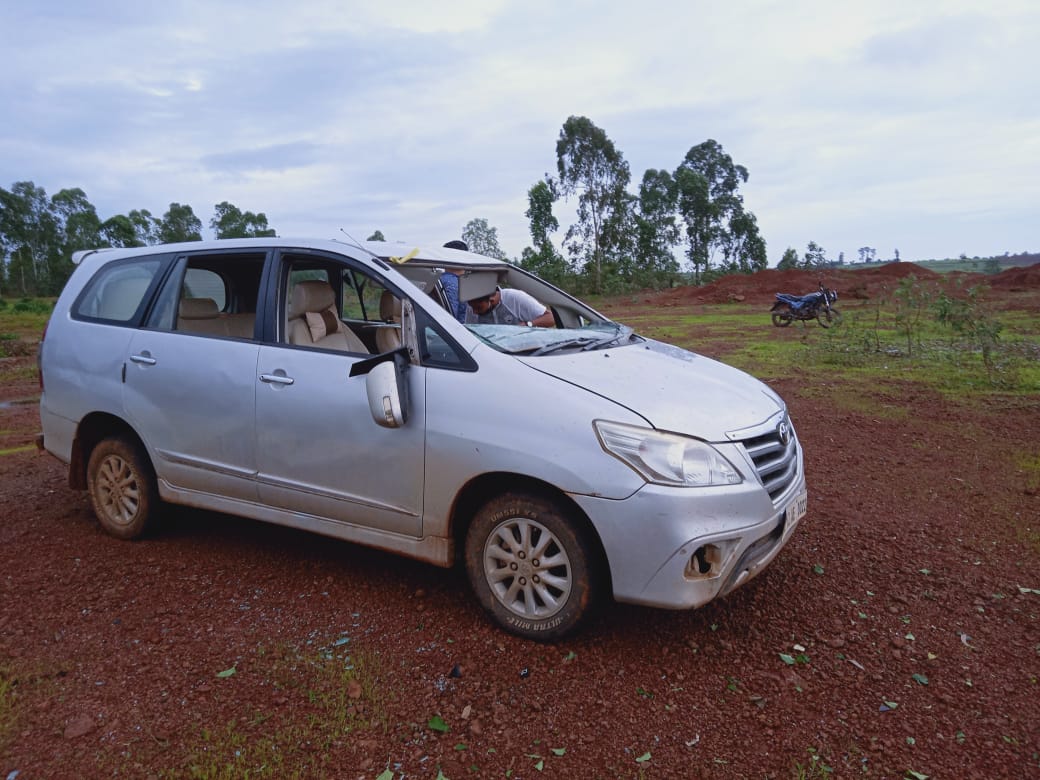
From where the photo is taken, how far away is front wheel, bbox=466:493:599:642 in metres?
2.86

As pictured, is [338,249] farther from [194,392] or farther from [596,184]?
[596,184]

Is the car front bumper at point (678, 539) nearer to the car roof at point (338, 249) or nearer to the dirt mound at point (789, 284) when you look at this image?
the car roof at point (338, 249)

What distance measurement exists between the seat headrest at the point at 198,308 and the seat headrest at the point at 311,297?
75cm

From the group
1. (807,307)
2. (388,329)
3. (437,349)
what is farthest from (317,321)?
(807,307)

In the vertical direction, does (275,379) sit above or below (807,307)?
below

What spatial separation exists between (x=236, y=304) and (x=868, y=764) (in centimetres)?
433

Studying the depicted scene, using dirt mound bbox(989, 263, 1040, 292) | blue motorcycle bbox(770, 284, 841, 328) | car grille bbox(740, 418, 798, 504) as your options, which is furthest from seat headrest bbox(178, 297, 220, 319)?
dirt mound bbox(989, 263, 1040, 292)

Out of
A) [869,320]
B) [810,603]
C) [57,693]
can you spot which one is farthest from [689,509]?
[869,320]

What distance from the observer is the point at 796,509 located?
3.19 m

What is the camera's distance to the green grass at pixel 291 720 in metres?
2.35

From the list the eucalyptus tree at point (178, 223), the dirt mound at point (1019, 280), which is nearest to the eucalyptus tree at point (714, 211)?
the dirt mound at point (1019, 280)

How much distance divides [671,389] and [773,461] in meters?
0.53

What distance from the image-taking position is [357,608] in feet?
11.2

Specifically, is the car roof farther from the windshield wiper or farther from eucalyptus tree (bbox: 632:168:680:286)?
eucalyptus tree (bbox: 632:168:680:286)
